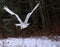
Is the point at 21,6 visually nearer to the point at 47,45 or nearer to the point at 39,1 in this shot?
the point at 39,1

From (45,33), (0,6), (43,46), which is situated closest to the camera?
(43,46)

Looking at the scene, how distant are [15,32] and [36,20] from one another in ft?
3.19

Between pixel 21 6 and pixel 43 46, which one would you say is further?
pixel 21 6

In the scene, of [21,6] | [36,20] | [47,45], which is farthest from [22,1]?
[47,45]

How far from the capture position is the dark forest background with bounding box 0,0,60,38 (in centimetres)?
1105

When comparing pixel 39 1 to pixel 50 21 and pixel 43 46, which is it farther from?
pixel 43 46

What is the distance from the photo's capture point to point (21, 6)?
11.3 m

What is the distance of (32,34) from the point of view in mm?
11125

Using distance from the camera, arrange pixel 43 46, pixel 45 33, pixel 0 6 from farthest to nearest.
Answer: pixel 45 33 → pixel 0 6 → pixel 43 46

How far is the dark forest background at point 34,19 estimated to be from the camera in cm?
1105

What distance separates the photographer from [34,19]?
11445 millimetres

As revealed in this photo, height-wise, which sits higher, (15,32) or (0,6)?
(0,6)

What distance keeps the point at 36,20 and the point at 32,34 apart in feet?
2.15

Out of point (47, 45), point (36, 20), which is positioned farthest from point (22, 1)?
point (47, 45)
